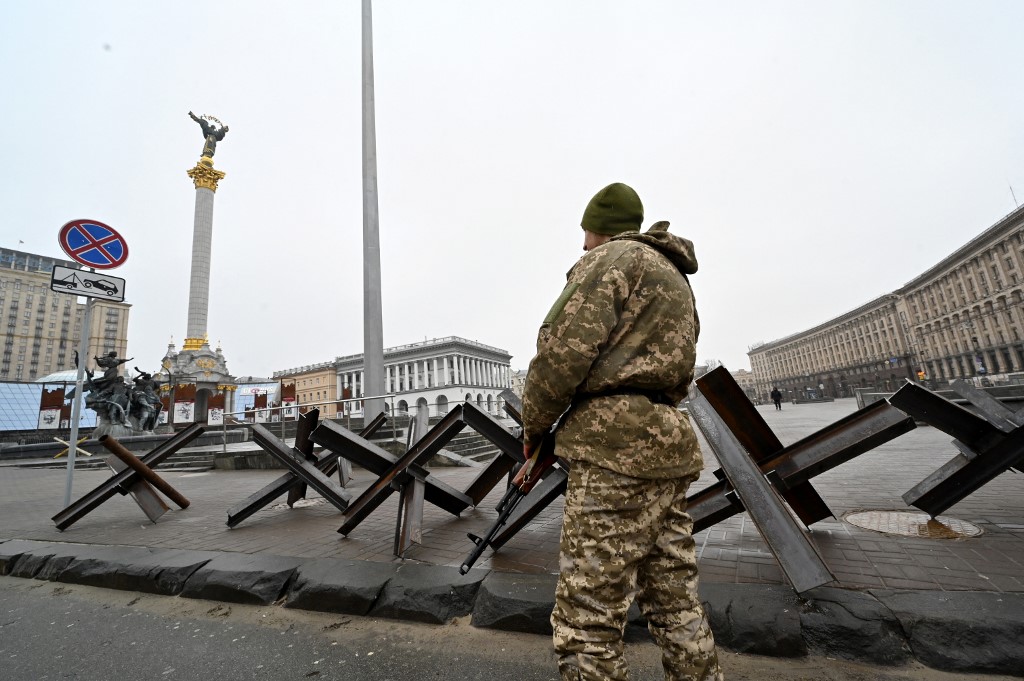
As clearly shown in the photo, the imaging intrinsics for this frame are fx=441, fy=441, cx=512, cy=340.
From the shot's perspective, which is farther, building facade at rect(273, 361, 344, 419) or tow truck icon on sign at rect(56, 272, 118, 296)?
building facade at rect(273, 361, 344, 419)

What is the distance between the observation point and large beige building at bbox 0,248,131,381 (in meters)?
78.2

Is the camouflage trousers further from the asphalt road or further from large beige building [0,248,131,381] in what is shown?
large beige building [0,248,131,381]

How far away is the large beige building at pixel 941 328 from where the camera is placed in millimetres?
54125

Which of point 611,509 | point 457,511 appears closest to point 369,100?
point 457,511

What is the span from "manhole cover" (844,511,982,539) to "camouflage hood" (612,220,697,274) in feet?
9.10

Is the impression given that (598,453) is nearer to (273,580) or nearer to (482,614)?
(482,614)

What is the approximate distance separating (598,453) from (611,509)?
0.19 m

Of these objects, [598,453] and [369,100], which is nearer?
[598,453]

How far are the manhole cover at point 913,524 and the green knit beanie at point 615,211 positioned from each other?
305 cm

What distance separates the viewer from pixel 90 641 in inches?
96.5

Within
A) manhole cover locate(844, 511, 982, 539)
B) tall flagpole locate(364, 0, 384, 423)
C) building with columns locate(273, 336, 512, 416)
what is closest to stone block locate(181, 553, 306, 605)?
manhole cover locate(844, 511, 982, 539)

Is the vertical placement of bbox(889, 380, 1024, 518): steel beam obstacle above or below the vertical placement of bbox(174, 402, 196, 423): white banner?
below

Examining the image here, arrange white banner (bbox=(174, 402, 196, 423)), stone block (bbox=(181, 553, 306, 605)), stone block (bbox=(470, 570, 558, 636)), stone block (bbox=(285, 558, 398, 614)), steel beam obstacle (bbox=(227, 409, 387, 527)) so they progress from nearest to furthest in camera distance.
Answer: stone block (bbox=(470, 570, 558, 636)) → stone block (bbox=(285, 558, 398, 614)) → stone block (bbox=(181, 553, 306, 605)) → steel beam obstacle (bbox=(227, 409, 387, 527)) → white banner (bbox=(174, 402, 196, 423))

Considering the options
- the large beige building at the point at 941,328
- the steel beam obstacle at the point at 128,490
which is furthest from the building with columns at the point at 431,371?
the steel beam obstacle at the point at 128,490
